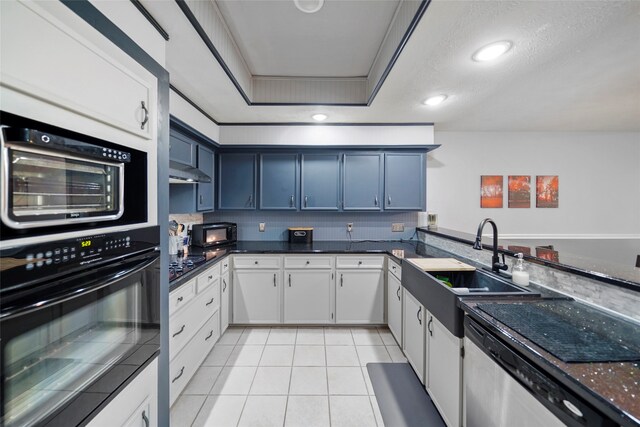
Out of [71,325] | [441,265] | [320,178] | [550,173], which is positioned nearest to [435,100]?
[320,178]

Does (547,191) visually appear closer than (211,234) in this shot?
No

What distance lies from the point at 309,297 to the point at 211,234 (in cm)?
136

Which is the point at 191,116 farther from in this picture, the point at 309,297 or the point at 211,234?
the point at 309,297

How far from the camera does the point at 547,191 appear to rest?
12.8 feet

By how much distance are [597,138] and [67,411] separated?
615 cm

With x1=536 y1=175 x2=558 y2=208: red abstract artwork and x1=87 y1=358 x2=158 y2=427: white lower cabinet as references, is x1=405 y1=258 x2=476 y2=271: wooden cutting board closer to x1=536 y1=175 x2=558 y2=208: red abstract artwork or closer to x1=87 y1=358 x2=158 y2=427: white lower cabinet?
x1=87 y1=358 x2=158 y2=427: white lower cabinet

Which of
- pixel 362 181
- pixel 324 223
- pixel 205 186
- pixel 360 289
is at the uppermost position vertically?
pixel 362 181

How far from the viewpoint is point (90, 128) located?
0.96m

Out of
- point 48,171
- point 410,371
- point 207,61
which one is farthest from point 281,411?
point 207,61

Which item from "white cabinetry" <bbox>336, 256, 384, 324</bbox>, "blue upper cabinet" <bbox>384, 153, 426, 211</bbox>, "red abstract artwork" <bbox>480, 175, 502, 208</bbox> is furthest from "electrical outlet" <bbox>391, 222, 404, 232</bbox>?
"red abstract artwork" <bbox>480, 175, 502, 208</bbox>

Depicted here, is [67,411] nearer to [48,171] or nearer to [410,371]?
[48,171]

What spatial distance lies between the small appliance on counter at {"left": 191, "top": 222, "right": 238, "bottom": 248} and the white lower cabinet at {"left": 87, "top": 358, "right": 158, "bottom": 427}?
5.78ft

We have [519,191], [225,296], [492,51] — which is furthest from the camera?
[519,191]

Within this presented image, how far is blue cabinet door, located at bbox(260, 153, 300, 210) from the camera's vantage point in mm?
3359
